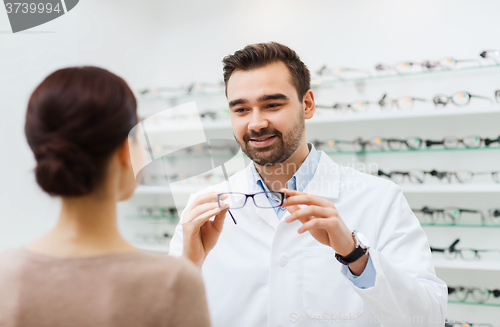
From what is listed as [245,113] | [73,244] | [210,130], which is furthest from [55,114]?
[210,130]

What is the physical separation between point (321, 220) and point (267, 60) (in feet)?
2.01

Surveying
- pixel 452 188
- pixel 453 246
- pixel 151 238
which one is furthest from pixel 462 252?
pixel 151 238

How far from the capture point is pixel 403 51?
7.43 ft

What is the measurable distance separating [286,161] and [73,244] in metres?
0.82

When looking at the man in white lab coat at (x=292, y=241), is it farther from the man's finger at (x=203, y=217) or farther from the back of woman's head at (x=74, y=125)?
the back of woman's head at (x=74, y=125)

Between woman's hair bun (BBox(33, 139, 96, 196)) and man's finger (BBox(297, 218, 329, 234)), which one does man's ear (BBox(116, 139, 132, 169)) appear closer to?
woman's hair bun (BBox(33, 139, 96, 196))

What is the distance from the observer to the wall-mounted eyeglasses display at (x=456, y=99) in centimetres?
208

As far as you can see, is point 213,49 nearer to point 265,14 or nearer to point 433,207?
point 265,14

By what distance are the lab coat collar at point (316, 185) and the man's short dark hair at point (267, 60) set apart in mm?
243

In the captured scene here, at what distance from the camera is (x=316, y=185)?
1.21m

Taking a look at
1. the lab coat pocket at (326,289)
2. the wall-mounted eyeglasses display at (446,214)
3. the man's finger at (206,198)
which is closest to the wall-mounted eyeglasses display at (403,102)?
the wall-mounted eyeglasses display at (446,214)

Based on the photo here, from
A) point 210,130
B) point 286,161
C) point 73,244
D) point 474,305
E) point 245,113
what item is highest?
point 73,244

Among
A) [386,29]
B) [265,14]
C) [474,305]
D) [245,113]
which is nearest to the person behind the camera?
[245,113]

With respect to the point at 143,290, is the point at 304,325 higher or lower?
→ lower
